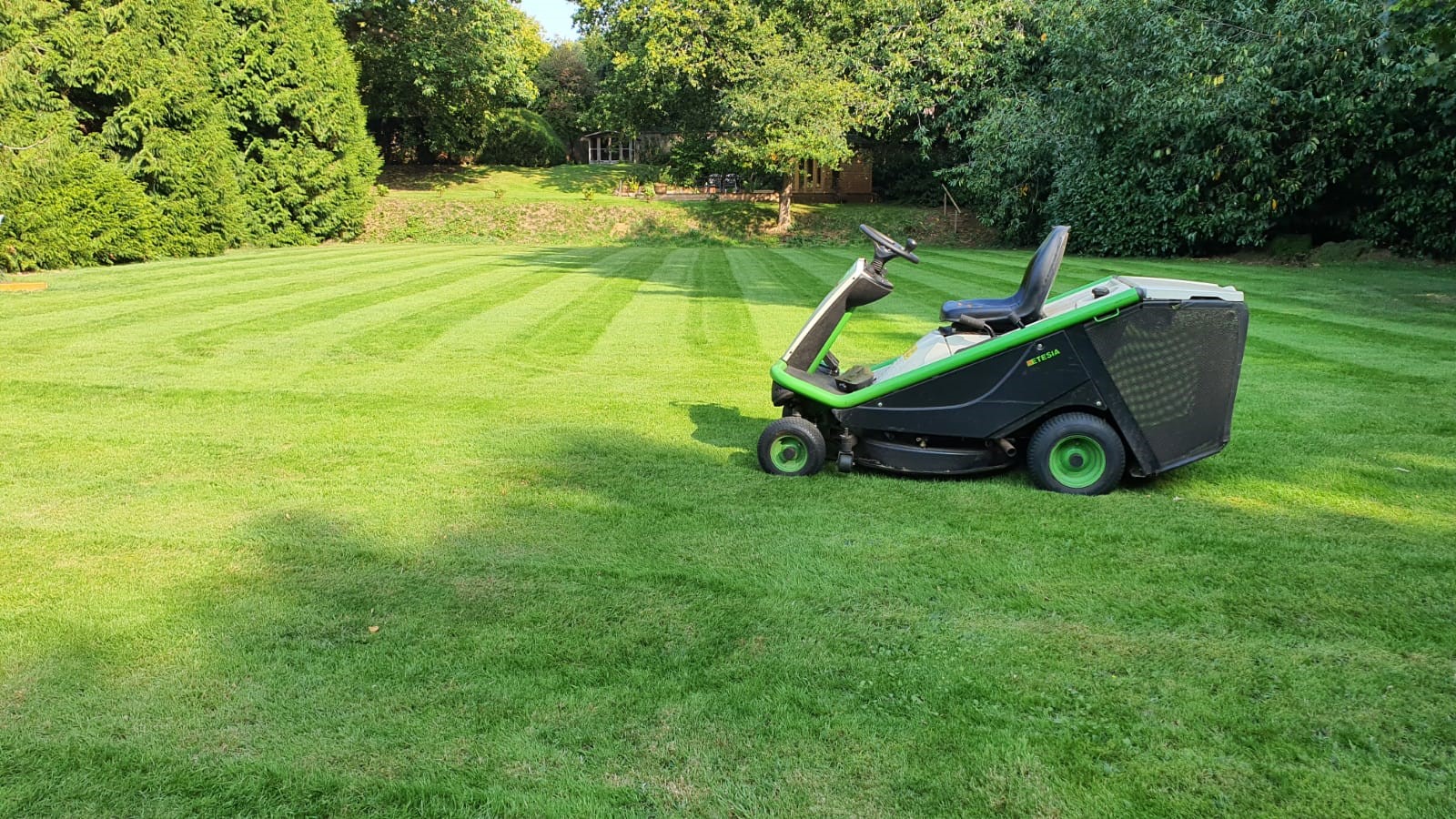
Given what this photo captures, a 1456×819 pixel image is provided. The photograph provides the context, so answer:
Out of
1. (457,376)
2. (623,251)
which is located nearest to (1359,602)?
(457,376)

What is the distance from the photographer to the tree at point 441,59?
32.2m

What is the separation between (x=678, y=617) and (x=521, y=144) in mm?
44435

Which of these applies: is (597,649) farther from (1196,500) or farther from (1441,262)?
(1441,262)

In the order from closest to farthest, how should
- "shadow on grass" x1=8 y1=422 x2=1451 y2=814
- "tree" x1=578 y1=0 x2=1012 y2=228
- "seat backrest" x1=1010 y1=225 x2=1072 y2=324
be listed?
"shadow on grass" x1=8 y1=422 x2=1451 y2=814 → "seat backrest" x1=1010 y1=225 x2=1072 y2=324 → "tree" x1=578 y1=0 x2=1012 y2=228

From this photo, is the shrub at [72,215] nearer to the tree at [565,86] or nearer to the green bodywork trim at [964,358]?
the green bodywork trim at [964,358]

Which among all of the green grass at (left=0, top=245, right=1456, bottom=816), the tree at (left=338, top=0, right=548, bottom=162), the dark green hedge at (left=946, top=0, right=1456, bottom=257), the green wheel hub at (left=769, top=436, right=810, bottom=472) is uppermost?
the tree at (left=338, top=0, right=548, bottom=162)

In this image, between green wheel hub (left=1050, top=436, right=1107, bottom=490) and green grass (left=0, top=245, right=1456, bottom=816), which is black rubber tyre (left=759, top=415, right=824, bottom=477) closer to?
green grass (left=0, top=245, right=1456, bottom=816)

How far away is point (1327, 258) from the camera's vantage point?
18.5 meters

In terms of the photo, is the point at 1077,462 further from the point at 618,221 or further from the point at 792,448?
the point at 618,221

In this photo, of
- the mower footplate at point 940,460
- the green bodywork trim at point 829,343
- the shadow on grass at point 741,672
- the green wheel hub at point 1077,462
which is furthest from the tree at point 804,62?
the shadow on grass at point 741,672

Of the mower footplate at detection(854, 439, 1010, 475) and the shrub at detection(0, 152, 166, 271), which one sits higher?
the shrub at detection(0, 152, 166, 271)

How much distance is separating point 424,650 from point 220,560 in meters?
1.35

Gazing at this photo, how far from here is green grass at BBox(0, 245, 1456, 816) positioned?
2.42 m

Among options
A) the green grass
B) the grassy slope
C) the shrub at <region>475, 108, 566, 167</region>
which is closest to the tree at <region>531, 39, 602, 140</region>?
the shrub at <region>475, 108, 566, 167</region>
